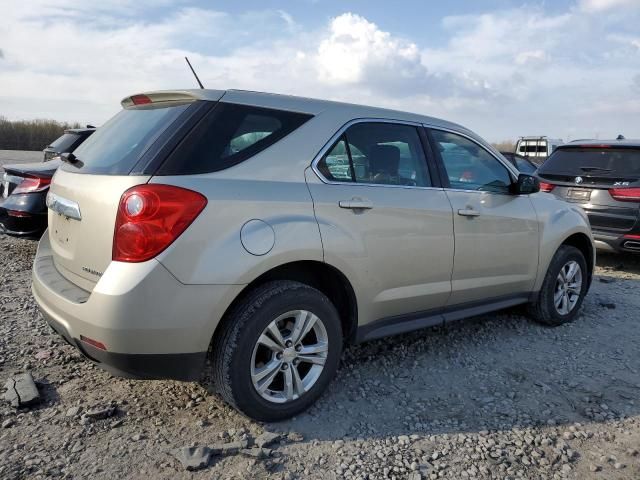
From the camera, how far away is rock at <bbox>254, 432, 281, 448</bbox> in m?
2.76

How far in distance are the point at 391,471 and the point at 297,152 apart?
171cm

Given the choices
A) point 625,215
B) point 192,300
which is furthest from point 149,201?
point 625,215

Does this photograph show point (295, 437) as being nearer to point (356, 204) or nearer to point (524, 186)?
point (356, 204)

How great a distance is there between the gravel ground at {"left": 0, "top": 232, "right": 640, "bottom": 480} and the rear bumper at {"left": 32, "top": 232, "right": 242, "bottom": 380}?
0.45m

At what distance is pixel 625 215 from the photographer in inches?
256

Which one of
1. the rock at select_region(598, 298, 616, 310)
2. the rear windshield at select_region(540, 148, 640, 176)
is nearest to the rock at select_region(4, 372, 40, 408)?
the rock at select_region(598, 298, 616, 310)

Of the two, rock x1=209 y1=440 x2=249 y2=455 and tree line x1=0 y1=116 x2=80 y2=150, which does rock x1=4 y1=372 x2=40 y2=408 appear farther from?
tree line x1=0 y1=116 x2=80 y2=150

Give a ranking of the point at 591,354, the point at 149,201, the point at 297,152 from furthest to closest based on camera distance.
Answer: the point at 591,354 < the point at 297,152 < the point at 149,201

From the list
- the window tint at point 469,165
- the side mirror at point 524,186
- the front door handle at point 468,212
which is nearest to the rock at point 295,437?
the front door handle at point 468,212

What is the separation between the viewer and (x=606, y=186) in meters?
6.68

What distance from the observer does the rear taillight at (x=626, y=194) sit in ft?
21.1

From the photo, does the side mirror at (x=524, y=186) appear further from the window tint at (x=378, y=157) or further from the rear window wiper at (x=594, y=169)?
the rear window wiper at (x=594, y=169)

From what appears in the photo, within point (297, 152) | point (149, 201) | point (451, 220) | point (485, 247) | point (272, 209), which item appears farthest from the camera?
point (485, 247)

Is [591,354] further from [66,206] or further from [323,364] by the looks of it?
[66,206]
